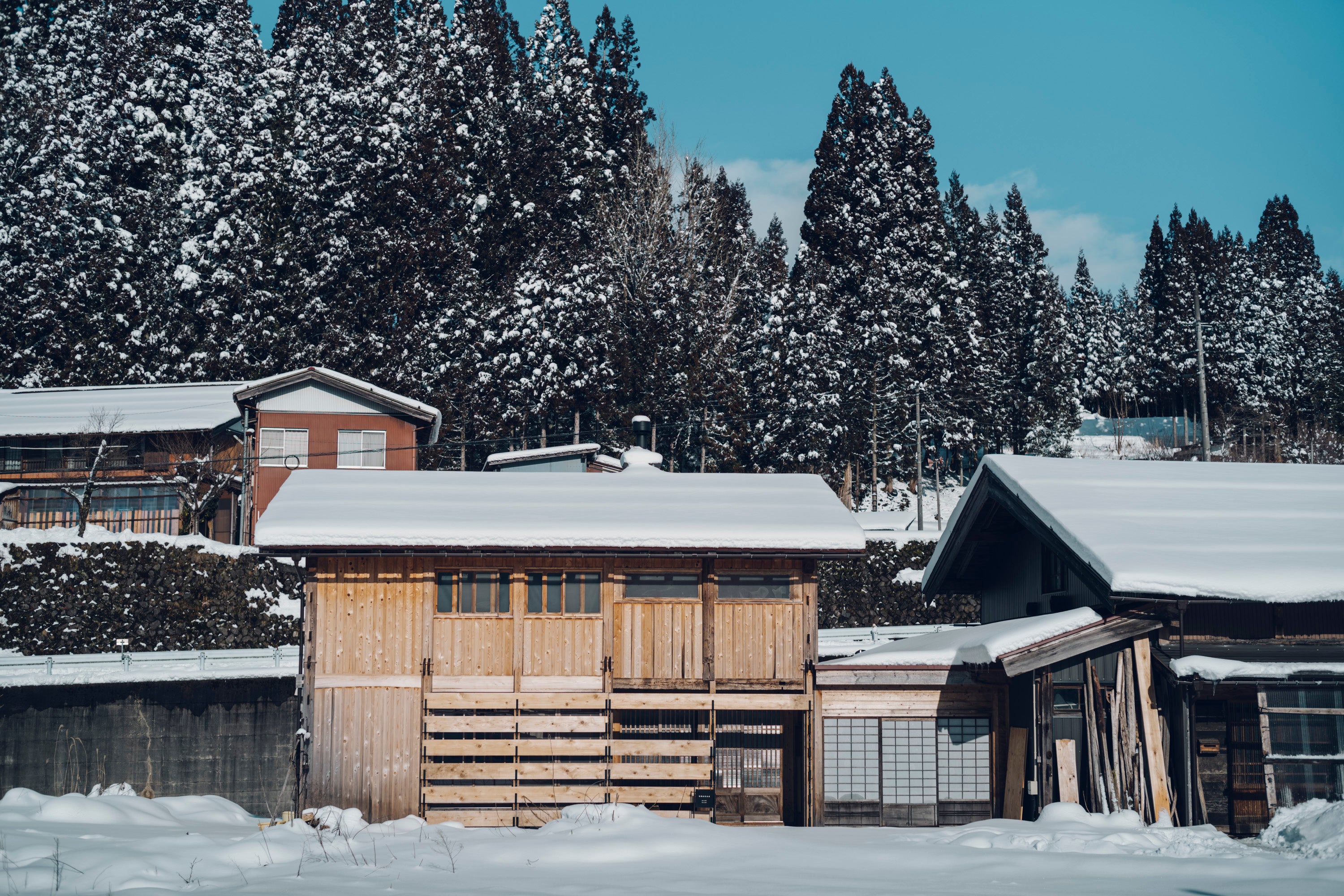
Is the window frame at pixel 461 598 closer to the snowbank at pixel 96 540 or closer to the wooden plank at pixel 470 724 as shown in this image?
the wooden plank at pixel 470 724

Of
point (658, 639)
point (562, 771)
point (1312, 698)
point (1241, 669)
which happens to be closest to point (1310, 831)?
point (1241, 669)

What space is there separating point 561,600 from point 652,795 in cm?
339

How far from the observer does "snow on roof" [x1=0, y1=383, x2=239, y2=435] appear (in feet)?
132

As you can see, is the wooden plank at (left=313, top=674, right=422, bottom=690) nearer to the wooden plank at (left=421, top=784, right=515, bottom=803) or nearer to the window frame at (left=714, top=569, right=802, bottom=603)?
the wooden plank at (left=421, top=784, right=515, bottom=803)

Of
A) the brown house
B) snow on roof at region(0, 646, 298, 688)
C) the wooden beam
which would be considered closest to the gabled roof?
the brown house

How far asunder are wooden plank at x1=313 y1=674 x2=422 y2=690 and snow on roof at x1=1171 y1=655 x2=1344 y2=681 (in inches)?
445

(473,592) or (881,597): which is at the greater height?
(473,592)

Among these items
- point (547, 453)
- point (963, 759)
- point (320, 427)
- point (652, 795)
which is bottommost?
point (652, 795)

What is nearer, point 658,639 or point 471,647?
point 471,647

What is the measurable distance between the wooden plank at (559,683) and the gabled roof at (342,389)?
890 inches

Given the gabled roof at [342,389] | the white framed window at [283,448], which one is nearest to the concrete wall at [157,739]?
the white framed window at [283,448]

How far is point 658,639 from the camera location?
19500 millimetres

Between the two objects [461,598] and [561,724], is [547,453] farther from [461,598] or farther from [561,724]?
[561,724]

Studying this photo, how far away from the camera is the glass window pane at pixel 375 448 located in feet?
134
